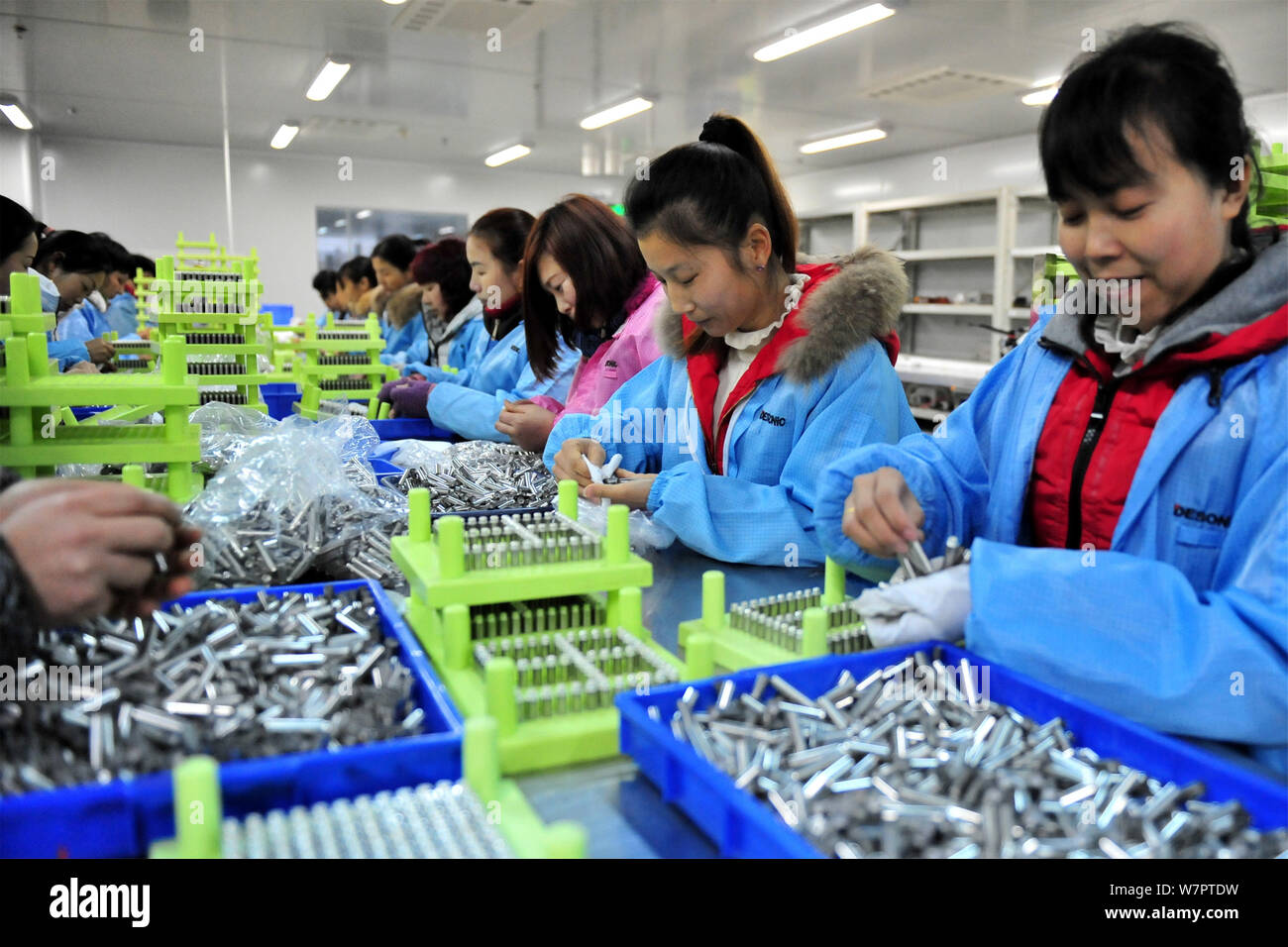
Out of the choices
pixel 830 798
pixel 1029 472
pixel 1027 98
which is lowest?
pixel 830 798

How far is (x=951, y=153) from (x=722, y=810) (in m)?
11.6

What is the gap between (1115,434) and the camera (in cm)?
134

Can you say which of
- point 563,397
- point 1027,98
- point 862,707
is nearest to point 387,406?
point 563,397

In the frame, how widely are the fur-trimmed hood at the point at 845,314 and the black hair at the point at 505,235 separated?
7.42 ft

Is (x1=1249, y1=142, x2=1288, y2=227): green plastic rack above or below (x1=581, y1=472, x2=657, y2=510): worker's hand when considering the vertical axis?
above

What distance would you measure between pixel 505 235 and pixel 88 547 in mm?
3207

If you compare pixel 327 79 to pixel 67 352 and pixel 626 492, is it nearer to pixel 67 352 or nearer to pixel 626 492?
pixel 67 352

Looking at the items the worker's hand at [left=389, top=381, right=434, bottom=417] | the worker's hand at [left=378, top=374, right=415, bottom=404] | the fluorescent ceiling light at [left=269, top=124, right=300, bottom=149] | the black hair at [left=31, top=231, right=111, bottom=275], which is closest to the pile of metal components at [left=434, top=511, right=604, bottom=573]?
the worker's hand at [left=389, top=381, right=434, bottom=417]

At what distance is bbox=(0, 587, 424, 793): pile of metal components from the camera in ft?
2.72

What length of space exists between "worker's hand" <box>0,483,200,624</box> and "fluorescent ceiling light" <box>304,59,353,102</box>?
23.7 ft

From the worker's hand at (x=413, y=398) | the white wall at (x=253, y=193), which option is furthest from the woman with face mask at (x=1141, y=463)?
the white wall at (x=253, y=193)

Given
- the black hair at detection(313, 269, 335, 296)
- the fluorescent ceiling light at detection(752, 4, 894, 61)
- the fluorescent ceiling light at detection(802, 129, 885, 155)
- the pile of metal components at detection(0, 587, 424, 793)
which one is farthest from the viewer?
the black hair at detection(313, 269, 335, 296)

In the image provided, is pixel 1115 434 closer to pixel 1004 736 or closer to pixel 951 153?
pixel 1004 736

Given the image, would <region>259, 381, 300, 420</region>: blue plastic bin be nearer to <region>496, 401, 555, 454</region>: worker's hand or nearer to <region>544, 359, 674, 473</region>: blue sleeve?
<region>496, 401, 555, 454</region>: worker's hand
